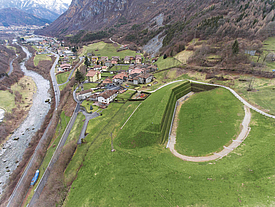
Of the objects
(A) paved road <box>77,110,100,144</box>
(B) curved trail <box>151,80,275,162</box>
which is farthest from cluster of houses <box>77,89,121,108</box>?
(B) curved trail <box>151,80,275,162</box>

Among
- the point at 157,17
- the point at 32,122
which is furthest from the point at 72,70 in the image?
the point at 157,17

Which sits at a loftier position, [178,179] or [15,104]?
[178,179]

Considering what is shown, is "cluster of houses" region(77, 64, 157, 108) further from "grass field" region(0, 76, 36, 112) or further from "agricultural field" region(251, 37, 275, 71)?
Answer: "agricultural field" region(251, 37, 275, 71)

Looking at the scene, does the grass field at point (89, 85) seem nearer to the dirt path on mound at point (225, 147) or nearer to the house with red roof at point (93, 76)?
the house with red roof at point (93, 76)

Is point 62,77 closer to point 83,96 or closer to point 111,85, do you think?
point 111,85

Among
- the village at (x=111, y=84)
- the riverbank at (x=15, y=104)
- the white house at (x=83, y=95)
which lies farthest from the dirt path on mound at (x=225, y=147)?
the riverbank at (x=15, y=104)

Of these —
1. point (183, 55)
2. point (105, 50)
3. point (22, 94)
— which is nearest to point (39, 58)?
point (105, 50)
